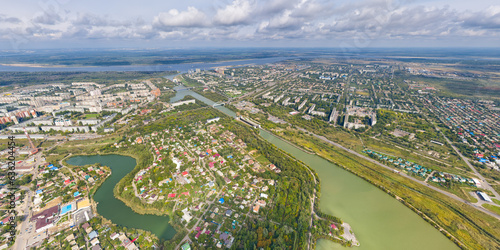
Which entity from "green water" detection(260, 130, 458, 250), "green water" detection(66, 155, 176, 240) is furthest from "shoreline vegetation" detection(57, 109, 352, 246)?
"green water" detection(260, 130, 458, 250)

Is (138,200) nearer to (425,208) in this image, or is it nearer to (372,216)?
(372,216)

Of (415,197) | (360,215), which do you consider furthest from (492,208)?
(360,215)

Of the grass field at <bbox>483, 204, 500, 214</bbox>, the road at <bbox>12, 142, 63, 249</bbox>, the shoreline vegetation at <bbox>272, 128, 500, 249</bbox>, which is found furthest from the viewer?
the grass field at <bbox>483, 204, 500, 214</bbox>

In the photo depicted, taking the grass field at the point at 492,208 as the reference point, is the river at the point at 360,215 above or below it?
below

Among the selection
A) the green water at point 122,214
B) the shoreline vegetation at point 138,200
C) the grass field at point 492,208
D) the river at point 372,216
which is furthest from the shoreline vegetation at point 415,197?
the green water at point 122,214

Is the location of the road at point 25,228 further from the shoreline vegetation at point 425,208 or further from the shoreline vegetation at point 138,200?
the shoreline vegetation at point 425,208

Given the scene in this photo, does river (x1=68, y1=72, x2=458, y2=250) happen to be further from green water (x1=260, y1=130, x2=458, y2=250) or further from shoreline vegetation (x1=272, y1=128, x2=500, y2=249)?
shoreline vegetation (x1=272, y1=128, x2=500, y2=249)

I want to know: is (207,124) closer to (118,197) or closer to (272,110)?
(272,110)

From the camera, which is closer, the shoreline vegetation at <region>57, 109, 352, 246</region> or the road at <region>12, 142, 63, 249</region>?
the road at <region>12, 142, 63, 249</region>
